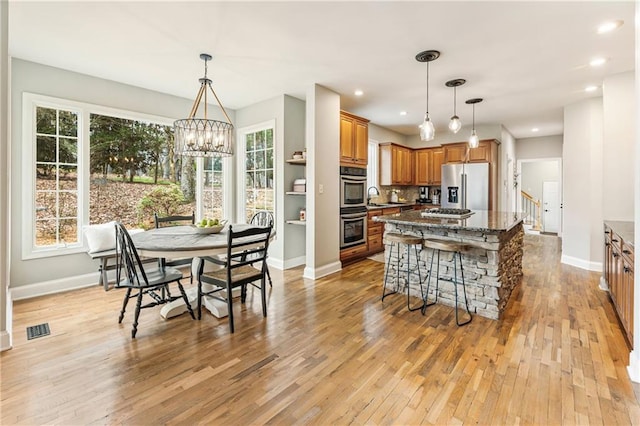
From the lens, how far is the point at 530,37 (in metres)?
2.87

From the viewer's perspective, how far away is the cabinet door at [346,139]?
4859 mm

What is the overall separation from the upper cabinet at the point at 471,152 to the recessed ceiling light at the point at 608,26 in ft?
11.6

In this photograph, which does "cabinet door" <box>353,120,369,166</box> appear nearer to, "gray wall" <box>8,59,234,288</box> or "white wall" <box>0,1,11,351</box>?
"gray wall" <box>8,59,234,288</box>

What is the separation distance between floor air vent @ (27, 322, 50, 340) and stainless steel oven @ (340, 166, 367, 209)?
373 cm

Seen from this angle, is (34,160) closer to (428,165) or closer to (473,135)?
(473,135)

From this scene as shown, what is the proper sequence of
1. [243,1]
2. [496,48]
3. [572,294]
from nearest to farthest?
[243,1] → [496,48] → [572,294]

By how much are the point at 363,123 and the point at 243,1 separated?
328 cm

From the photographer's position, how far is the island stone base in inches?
113

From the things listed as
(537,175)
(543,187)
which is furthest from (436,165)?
(537,175)

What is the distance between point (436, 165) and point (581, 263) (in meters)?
3.45

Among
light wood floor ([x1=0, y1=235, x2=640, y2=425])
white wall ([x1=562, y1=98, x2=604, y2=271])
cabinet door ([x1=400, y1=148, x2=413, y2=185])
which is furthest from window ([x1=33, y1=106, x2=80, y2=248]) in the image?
white wall ([x1=562, y1=98, x2=604, y2=271])

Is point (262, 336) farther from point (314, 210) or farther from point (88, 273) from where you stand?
point (88, 273)

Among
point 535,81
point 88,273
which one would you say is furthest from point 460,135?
point 88,273

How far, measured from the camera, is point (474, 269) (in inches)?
119
